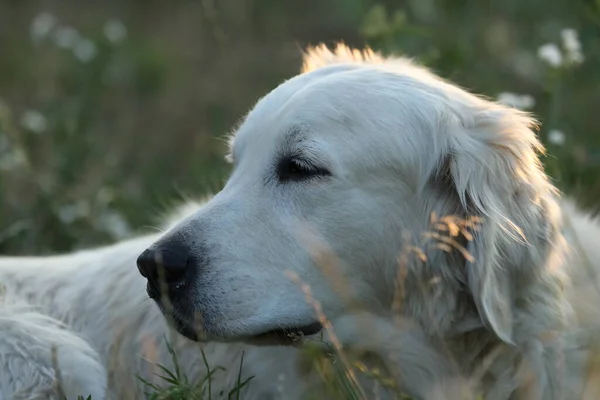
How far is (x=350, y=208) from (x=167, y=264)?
1.86 ft

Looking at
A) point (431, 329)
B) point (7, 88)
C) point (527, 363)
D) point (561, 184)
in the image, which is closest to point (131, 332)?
point (431, 329)

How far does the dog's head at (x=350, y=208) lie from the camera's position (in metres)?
3.04

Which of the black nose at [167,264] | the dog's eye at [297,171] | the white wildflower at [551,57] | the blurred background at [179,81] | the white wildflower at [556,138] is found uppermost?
the white wildflower at [551,57]

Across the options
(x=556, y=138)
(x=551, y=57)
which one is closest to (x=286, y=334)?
(x=556, y=138)

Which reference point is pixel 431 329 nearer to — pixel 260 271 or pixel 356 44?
pixel 260 271

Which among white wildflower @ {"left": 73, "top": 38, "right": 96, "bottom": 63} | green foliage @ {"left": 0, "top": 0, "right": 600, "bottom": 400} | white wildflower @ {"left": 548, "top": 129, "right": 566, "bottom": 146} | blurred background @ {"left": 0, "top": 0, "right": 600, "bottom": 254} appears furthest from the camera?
white wildflower @ {"left": 73, "top": 38, "right": 96, "bottom": 63}

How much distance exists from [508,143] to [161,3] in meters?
9.51

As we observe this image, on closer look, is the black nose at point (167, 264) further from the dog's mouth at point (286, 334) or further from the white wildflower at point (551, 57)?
the white wildflower at point (551, 57)


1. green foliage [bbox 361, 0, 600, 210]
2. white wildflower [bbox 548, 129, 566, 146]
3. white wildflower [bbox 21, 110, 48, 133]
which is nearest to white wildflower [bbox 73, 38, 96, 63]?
white wildflower [bbox 21, 110, 48, 133]

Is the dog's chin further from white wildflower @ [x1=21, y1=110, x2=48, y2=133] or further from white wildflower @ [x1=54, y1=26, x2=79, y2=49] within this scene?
white wildflower @ [x1=54, y1=26, x2=79, y2=49]

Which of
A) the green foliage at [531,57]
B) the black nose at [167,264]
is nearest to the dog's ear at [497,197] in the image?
the black nose at [167,264]

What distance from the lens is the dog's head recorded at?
3045mm

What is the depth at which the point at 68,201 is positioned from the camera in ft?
18.3

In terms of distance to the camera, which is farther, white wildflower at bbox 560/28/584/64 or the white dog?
white wildflower at bbox 560/28/584/64
